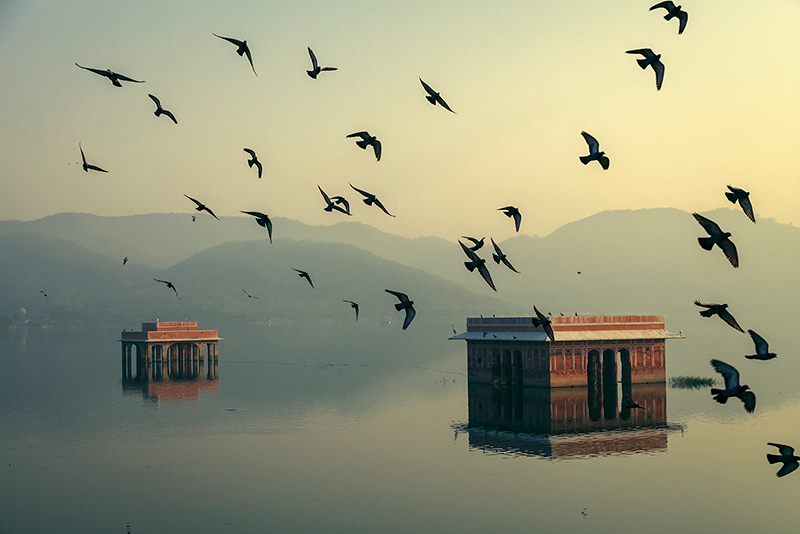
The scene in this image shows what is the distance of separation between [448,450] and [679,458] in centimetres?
1830

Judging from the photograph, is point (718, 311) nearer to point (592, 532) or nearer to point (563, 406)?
point (592, 532)

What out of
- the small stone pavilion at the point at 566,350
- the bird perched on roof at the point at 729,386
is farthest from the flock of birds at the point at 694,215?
the small stone pavilion at the point at 566,350

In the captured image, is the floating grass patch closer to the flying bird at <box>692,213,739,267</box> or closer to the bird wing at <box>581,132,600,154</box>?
the bird wing at <box>581,132,600,154</box>

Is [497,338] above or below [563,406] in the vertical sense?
above

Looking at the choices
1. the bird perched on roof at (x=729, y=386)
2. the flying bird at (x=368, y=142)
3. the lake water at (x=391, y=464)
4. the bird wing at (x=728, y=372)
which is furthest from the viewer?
the lake water at (x=391, y=464)

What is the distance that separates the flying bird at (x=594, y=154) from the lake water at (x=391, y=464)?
23.8m

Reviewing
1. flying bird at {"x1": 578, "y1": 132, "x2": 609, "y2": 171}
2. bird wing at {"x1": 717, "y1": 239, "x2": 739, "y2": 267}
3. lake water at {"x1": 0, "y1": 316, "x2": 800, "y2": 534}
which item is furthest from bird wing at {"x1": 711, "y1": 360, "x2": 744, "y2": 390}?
lake water at {"x1": 0, "y1": 316, "x2": 800, "y2": 534}

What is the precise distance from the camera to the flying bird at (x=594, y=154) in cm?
3180

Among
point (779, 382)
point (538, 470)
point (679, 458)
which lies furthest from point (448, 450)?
point (779, 382)

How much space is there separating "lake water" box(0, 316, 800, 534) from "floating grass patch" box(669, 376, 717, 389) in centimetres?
687

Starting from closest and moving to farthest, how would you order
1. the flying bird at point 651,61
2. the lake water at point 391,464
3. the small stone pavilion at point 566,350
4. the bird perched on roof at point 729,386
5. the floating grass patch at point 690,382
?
1. the bird perched on roof at point 729,386
2. the flying bird at point 651,61
3. the lake water at point 391,464
4. the small stone pavilion at point 566,350
5. the floating grass patch at point 690,382

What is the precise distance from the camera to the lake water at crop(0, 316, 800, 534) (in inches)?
1934

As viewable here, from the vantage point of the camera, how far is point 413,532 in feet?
152

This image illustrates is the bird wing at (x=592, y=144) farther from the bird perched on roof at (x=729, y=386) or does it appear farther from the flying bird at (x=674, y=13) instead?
the bird perched on roof at (x=729, y=386)
